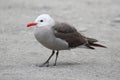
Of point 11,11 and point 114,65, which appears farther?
point 11,11

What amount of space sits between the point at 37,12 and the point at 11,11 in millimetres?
781

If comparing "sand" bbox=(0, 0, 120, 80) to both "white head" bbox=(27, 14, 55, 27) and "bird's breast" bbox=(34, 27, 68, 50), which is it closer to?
"bird's breast" bbox=(34, 27, 68, 50)

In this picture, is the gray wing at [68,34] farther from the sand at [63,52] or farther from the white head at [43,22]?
the sand at [63,52]

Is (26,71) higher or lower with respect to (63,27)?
lower

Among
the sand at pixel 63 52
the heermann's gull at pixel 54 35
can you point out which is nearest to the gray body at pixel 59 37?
the heermann's gull at pixel 54 35

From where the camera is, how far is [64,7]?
1650 centimetres

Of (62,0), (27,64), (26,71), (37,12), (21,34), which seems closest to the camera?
(26,71)

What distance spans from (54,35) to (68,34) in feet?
1.49

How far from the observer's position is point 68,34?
9266 millimetres

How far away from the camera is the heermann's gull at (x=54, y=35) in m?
8.76

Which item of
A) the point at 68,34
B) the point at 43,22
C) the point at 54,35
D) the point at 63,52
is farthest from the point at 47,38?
the point at 63,52

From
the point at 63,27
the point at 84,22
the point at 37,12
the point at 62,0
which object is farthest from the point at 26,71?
the point at 62,0

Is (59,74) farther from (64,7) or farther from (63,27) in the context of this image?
(64,7)

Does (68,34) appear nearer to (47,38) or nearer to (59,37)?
(59,37)
